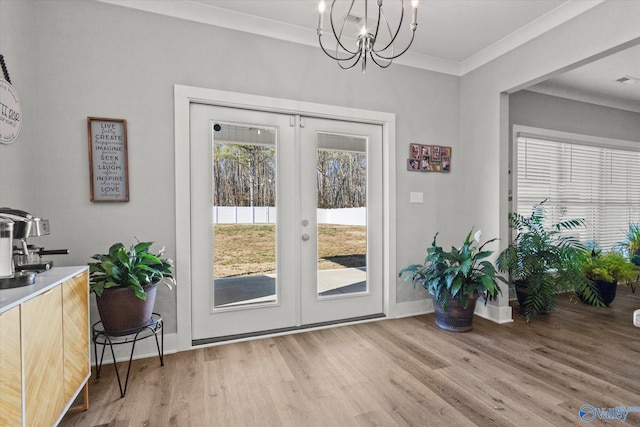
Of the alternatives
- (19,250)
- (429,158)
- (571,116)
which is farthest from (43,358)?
(571,116)

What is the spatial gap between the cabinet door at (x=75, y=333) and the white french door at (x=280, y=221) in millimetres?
867

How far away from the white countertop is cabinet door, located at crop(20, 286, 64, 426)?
0.11 feet

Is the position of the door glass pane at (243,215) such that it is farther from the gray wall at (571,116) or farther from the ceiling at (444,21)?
the gray wall at (571,116)

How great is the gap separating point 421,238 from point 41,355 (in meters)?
3.04

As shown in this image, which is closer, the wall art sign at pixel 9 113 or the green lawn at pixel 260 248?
the wall art sign at pixel 9 113

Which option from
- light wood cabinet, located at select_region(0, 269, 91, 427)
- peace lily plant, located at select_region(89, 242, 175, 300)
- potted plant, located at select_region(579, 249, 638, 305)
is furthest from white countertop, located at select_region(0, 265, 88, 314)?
potted plant, located at select_region(579, 249, 638, 305)

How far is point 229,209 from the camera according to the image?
274 centimetres

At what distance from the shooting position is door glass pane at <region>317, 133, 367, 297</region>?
304 cm

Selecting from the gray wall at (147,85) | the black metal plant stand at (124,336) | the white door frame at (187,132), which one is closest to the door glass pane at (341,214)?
the white door frame at (187,132)

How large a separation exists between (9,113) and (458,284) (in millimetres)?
3255

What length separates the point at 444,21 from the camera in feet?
8.97

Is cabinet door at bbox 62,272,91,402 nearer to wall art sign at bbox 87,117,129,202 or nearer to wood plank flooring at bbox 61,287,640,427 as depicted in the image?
wood plank flooring at bbox 61,287,640,427

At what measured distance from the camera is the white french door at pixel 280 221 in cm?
266

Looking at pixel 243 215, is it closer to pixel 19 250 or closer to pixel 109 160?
pixel 109 160
